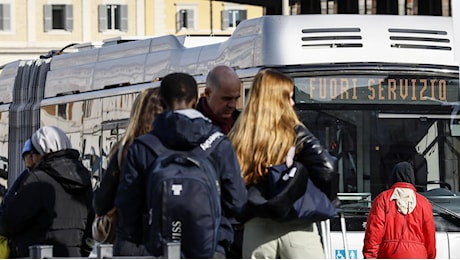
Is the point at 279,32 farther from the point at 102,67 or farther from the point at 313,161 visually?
the point at 313,161

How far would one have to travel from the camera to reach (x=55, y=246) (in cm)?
918

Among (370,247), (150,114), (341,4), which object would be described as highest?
(341,4)

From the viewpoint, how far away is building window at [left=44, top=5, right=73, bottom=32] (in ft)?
260

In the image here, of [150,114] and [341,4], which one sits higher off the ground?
[341,4]

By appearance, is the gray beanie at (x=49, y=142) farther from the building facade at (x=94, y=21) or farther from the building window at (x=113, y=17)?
the building window at (x=113, y=17)

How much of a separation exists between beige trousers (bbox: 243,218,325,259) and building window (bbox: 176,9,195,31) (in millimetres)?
72789

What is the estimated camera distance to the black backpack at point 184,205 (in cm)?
738

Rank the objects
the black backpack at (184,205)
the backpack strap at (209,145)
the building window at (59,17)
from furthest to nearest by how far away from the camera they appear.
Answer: the building window at (59,17) < the backpack strap at (209,145) < the black backpack at (184,205)

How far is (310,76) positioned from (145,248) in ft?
19.6

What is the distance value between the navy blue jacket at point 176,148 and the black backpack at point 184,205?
125mm

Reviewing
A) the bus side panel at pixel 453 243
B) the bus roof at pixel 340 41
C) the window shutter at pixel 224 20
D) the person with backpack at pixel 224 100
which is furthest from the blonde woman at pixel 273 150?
the window shutter at pixel 224 20

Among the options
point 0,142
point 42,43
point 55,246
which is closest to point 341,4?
point 42,43

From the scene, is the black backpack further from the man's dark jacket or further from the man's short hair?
the man's dark jacket

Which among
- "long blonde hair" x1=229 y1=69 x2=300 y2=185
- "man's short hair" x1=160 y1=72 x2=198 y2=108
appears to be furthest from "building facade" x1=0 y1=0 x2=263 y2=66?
"man's short hair" x1=160 y1=72 x2=198 y2=108
